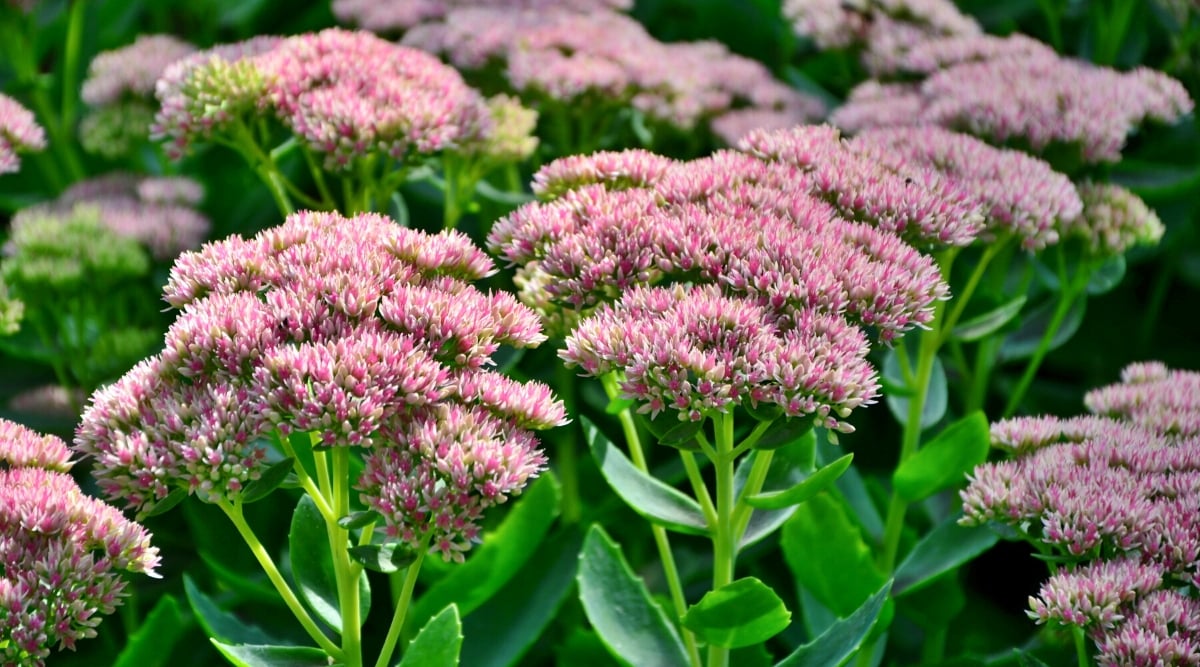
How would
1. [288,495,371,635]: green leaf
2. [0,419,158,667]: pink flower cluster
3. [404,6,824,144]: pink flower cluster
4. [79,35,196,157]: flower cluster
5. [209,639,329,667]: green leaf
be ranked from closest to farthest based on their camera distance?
[0,419,158,667]: pink flower cluster < [209,639,329,667]: green leaf < [288,495,371,635]: green leaf < [404,6,824,144]: pink flower cluster < [79,35,196,157]: flower cluster

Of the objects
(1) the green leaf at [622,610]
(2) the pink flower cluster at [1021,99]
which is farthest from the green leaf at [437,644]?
(2) the pink flower cluster at [1021,99]

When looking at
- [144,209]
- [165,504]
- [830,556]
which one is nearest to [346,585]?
[165,504]

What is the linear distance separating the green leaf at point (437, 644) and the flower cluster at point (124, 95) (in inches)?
54.9

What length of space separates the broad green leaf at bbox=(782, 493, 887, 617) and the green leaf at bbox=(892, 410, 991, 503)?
0.35 feet

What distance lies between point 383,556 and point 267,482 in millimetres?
136

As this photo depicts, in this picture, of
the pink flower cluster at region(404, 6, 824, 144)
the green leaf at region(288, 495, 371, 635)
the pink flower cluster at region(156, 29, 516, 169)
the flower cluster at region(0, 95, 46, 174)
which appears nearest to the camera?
the green leaf at region(288, 495, 371, 635)

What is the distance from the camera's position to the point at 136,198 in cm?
238

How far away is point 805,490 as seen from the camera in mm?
1431

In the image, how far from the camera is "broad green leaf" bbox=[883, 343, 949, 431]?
76.8 inches

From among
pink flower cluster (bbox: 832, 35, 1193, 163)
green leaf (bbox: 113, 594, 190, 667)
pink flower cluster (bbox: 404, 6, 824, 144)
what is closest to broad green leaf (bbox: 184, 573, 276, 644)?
green leaf (bbox: 113, 594, 190, 667)

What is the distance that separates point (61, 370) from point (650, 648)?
3.85ft

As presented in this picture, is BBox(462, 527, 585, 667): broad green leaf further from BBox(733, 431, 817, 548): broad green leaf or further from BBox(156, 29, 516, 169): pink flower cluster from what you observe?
BBox(156, 29, 516, 169): pink flower cluster

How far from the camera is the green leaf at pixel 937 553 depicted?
1.72m

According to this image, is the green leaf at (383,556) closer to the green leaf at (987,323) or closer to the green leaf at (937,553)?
the green leaf at (937,553)
